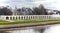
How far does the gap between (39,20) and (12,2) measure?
47cm

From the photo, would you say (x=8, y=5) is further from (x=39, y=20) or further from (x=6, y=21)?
(x=39, y=20)

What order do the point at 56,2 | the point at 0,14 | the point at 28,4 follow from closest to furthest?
the point at 0,14 → the point at 28,4 → the point at 56,2

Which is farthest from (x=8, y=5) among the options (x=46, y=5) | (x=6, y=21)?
(x=46, y=5)

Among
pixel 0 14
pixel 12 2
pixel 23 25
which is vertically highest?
pixel 12 2

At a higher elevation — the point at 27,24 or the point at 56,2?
the point at 56,2

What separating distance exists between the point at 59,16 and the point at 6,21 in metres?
0.82

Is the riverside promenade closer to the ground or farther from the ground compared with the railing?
closer to the ground

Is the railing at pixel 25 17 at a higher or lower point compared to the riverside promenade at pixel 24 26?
higher

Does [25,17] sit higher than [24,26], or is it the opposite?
[25,17]

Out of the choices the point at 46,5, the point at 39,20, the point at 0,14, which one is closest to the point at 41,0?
the point at 46,5

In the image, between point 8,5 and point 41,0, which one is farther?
point 41,0

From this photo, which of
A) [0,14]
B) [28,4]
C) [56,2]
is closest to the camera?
[0,14]

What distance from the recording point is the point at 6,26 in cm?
222

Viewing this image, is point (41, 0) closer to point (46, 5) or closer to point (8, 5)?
point (46, 5)
